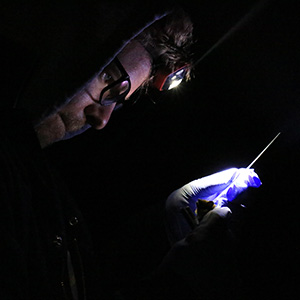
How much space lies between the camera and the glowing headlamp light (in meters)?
1.93

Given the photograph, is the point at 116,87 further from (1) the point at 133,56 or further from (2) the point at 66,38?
(2) the point at 66,38

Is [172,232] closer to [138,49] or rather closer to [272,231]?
[272,231]

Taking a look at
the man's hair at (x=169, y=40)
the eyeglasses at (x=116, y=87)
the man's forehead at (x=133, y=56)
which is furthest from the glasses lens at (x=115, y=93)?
the man's hair at (x=169, y=40)

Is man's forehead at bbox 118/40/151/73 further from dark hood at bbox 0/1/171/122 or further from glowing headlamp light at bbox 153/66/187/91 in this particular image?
dark hood at bbox 0/1/171/122

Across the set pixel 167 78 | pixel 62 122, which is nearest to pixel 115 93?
pixel 62 122

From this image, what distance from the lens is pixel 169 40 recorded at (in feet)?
5.78

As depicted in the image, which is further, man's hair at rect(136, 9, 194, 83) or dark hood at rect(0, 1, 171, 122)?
man's hair at rect(136, 9, 194, 83)

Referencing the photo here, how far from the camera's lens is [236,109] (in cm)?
292

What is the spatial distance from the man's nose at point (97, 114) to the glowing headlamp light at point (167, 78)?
604 mm

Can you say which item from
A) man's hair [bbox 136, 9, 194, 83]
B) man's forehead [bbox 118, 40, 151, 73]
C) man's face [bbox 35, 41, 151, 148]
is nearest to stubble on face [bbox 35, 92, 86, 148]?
man's face [bbox 35, 41, 151, 148]

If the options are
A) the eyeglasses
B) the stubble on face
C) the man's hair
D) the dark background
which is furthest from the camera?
the dark background

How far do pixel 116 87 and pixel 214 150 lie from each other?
202 cm

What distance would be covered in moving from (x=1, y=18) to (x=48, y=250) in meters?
1.40

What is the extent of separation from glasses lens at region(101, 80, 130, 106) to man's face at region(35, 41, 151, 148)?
55 millimetres
